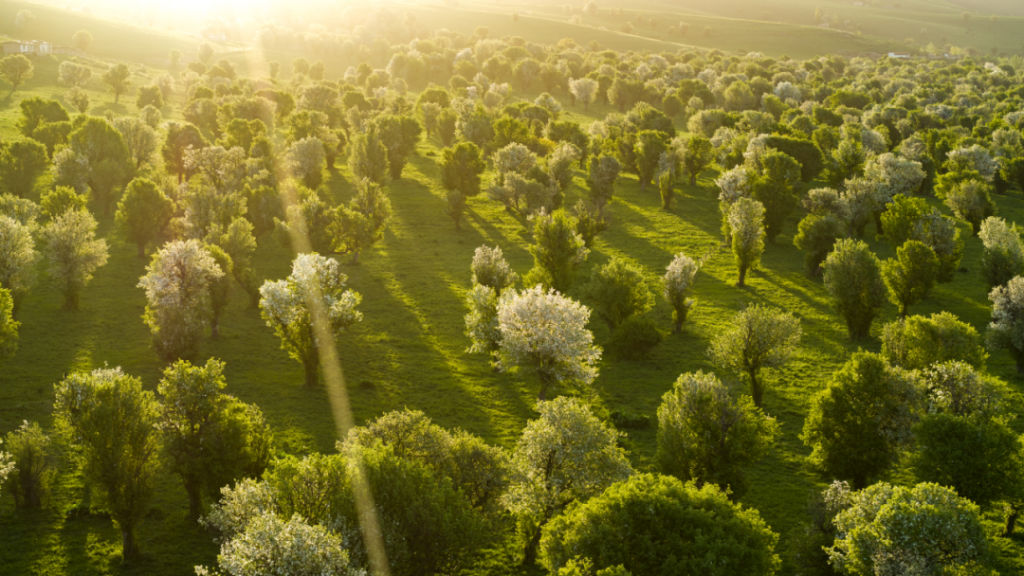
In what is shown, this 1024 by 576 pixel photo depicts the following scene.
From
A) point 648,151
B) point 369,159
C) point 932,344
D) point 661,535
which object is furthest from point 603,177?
point 661,535

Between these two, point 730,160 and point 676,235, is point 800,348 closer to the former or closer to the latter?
point 676,235

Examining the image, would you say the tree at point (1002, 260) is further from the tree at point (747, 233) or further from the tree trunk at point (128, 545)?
the tree trunk at point (128, 545)

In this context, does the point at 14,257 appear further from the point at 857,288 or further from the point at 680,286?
the point at 857,288

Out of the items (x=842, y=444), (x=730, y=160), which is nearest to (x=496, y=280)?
(x=842, y=444)

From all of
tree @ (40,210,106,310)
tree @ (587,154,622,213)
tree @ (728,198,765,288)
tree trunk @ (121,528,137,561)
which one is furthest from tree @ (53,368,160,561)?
tree @ (587,154,622,213)

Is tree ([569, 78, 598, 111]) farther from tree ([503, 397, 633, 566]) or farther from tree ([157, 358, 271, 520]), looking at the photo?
tree ([157, 358, 271, 520])

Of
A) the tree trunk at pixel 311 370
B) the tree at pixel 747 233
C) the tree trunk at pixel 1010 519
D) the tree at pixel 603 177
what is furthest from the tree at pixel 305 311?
the tree at pixel 603 177
